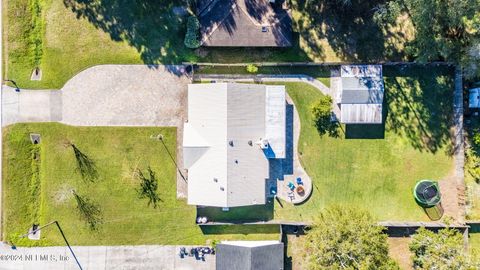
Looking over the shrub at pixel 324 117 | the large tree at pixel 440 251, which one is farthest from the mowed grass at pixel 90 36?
the large tree at pixel 440 251

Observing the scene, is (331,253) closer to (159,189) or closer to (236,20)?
(159,189)

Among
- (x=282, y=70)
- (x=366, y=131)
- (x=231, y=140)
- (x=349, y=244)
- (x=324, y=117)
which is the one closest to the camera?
(x=349, y=244)

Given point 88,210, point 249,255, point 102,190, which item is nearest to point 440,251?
point 249,255

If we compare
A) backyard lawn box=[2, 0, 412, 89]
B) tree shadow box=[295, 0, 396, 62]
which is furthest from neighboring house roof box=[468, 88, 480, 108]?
tree shadow box=[295, 0, 396, 62]

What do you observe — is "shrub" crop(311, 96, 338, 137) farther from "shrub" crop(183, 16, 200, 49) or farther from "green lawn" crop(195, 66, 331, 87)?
"shrub" crop(183, 16, 200, 49)

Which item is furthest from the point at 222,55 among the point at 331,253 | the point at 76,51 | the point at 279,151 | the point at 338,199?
the point at 331,253

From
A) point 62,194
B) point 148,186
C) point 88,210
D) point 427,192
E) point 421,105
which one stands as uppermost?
point 421,105

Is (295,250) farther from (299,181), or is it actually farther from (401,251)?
(401,251)

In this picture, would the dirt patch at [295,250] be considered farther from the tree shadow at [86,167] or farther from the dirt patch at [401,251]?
the tree shadow at [86,167]
